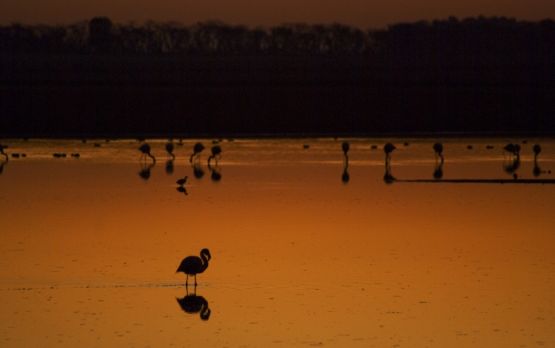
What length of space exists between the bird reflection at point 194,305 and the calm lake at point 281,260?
0.04 meters

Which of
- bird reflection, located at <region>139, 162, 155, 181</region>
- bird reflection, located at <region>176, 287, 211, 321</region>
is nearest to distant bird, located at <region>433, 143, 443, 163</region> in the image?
bird reflection, located at <region>139, 162, 155, 181</region>

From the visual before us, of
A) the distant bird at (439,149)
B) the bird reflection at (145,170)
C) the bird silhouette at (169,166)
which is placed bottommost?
the bird silhouette at (169,166)

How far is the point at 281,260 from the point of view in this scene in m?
15.8

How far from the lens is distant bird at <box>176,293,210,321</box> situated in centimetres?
1282

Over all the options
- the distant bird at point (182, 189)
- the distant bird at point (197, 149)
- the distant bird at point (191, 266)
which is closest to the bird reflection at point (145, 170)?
the distant bird at point (197, 149)

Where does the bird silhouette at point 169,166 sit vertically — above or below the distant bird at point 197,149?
below

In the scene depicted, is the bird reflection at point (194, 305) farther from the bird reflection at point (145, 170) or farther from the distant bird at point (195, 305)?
the bird reflection at point (145, 170)

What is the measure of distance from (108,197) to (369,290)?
35.2ft

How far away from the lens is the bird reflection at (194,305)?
1282 cm

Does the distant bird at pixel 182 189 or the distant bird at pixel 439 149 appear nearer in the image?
the distant bird at pixel 182 189

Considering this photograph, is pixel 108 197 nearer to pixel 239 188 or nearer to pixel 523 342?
pixel 239 188

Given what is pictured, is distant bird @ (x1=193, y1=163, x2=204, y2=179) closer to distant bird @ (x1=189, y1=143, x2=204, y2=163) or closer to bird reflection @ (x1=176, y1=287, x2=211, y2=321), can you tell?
distant bird @ (x1=189, y1=143, x2=204, y2=163)

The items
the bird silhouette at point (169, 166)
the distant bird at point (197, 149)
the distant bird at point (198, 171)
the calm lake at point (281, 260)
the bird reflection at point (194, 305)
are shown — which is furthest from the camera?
the distant bird at point (197, 149)

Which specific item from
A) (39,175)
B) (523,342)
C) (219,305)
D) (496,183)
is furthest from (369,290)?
(39,175)
